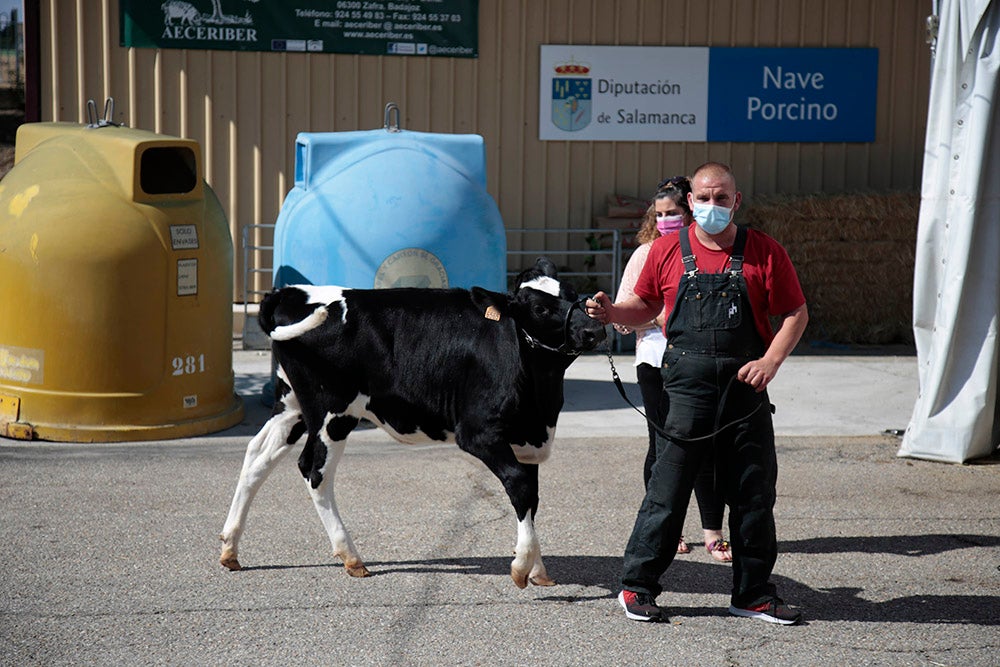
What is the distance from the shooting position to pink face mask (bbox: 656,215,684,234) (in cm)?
558

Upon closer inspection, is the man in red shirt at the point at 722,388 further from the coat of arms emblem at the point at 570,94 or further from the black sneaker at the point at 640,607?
the coat of arms emblem at the point at 570,94

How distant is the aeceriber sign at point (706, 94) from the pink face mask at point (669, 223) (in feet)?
22.6

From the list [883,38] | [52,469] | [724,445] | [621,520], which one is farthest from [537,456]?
[883,38]

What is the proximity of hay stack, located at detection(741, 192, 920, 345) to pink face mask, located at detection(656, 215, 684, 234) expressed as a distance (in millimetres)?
6708

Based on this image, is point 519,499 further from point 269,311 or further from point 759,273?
point 269,311

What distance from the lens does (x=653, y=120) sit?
41.0 ft

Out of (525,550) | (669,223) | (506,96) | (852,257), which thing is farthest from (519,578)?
(852,257)

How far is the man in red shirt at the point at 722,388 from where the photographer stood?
4730mm

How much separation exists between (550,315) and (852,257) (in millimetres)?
7948

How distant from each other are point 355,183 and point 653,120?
512cm

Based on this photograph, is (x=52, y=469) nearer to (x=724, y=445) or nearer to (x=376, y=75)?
(x=724, y=445)

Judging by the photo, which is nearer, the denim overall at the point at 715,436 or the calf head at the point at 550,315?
the denim overall at the point at 715,436

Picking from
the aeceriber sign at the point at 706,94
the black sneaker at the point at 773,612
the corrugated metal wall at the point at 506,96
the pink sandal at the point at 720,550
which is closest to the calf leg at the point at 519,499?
the black sneaker at the point at 773,612

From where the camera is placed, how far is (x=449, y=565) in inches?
219
